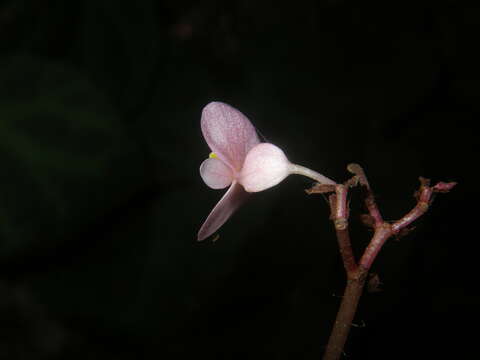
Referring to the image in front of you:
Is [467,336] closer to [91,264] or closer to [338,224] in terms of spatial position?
[338,224]

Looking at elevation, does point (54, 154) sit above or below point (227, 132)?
above

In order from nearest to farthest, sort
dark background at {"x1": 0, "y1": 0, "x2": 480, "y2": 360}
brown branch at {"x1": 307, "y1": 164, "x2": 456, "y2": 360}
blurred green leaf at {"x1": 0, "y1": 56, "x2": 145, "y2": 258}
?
brown branch at {"x1": 307, "y1": 164, "x2": 456, "y2": 360}, dark background at {"x1": 0, "y1": 0, "x2": 480, "y2": 360}, blurred green leaf at {"x1": 0, "y1": 56, "x2": 145, "y2": 258}

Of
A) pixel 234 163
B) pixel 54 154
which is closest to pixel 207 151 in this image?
pixel 54 154

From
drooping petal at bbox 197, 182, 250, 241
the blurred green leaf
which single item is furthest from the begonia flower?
the blurred green leaf

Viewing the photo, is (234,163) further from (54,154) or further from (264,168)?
(54,154)

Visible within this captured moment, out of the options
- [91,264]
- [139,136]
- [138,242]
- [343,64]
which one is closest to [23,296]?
[91,264]

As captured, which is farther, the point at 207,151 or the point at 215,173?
the point at 207,151

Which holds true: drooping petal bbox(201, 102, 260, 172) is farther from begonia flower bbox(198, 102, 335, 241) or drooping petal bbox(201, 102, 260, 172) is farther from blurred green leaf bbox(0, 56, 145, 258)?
blurred green leaf bbox(0, 56, 145, 258)
